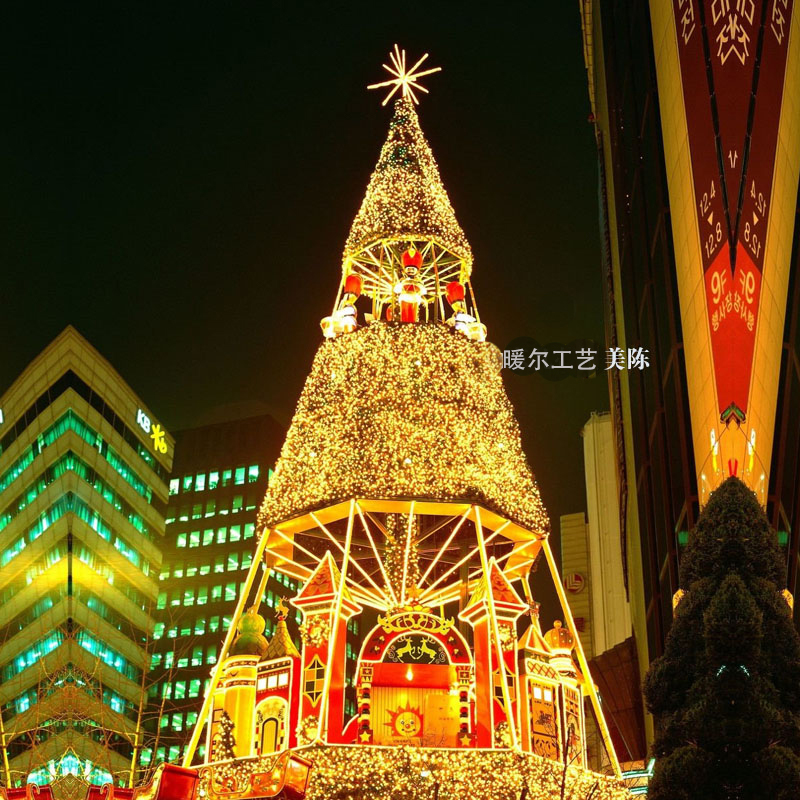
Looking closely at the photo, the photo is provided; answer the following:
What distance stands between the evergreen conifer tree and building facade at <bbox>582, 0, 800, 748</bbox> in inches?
492

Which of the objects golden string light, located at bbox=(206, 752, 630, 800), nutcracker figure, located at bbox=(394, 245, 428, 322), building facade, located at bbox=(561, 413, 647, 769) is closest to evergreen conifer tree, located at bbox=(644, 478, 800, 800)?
golden string light, located at bbox=(206, 752, 630, 800)

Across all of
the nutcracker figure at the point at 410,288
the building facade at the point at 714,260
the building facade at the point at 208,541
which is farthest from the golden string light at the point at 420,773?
the building facade at the point at 208,541

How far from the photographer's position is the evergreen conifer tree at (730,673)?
51.7 feet

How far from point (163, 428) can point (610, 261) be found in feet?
246

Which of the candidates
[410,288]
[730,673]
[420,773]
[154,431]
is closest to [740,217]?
[410,288]

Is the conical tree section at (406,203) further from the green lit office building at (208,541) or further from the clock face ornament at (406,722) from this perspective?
the green lit office building at (208,541)

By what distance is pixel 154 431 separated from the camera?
371ft

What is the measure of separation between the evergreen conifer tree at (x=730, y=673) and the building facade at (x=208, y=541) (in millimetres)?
93939

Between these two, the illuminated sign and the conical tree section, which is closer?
the conical tree section

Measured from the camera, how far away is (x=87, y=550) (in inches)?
3666

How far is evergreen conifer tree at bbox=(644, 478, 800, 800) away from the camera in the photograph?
1576 centimetres

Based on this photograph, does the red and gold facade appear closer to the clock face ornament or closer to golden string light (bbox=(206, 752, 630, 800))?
the clock face ornament

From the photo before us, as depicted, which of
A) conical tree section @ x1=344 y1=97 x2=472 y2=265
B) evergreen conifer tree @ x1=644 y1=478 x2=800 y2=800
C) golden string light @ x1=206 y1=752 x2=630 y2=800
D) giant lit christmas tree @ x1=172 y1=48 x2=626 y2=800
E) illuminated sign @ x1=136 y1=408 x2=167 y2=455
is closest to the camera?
evergreen conifer tree @ x1=644 y1=478 x2=800 y2=800

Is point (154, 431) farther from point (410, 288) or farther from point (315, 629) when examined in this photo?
point (315, 629)
